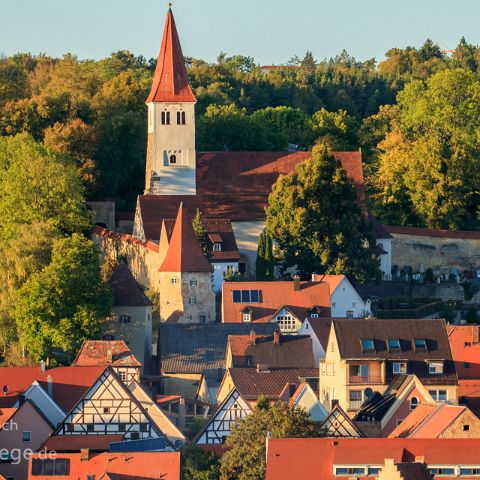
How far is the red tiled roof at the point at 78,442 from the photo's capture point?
7581 centimetres

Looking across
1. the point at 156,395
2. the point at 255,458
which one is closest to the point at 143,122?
the point at 156,395

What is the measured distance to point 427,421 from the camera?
2933 inches

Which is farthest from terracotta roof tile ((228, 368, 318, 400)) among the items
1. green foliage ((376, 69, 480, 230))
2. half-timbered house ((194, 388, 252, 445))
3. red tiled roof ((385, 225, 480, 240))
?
green foliage ((376, 69, 480, 230))

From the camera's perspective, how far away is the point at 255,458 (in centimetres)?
7300

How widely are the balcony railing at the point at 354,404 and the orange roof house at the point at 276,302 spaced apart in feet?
47.1

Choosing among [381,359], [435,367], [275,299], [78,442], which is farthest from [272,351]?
[78,442]

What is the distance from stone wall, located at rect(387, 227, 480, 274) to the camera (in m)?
107

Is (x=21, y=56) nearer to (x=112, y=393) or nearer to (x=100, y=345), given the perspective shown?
(x=100, y=345)

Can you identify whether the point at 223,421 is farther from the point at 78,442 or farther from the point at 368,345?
Answer: the point at 368,345

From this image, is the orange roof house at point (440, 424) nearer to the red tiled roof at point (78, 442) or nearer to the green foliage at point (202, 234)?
the red tiled roof at point (78, 442)

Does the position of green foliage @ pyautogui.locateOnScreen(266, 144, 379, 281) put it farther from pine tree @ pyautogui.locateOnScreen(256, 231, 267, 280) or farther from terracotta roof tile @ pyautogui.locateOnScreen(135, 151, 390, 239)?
terracotta roof tile @ pyautogui.locateOnScreen(135, 151, 390, 239)

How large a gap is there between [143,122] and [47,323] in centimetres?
2106

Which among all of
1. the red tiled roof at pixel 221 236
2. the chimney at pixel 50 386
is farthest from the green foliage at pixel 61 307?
the red tiled roof at pixel 221 236

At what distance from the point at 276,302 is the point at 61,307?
34.6ft
